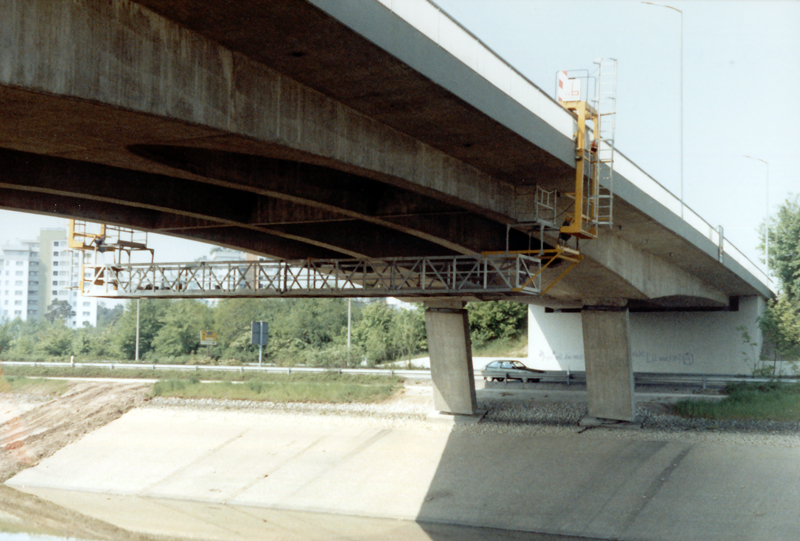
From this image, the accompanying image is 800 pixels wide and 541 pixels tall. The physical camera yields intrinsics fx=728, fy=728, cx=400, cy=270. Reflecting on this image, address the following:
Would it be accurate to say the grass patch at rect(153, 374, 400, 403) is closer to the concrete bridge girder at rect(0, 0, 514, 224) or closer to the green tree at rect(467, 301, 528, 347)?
the concrete bridge girder at rect(0, 0, 514, 224)

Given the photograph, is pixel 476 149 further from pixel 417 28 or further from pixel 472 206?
pixel 417 28

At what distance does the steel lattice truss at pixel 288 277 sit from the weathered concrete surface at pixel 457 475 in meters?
6.17

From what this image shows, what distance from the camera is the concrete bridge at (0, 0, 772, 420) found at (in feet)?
28.7

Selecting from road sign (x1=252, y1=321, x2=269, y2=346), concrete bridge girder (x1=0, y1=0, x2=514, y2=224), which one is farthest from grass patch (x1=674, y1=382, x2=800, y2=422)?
road sign (x1=252, y1=321, x2=269, y2=346)

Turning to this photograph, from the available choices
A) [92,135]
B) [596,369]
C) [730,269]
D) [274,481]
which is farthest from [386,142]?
[730,269]

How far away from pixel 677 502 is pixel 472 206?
1042 cm

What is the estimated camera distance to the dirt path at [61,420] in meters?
29.6

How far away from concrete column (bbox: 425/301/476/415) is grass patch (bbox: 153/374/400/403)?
528 cm

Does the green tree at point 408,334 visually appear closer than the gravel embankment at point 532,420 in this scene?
No

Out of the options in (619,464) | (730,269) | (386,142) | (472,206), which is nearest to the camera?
(386,142)

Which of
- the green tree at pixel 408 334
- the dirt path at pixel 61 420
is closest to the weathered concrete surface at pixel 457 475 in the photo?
the dirt path at pixel 61 420

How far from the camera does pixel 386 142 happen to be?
1411 centimetres

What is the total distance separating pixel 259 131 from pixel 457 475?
53.6 feet

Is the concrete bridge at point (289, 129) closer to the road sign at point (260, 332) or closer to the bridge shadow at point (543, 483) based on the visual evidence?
the bridge shadow at point (543, 483)
